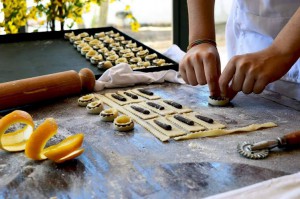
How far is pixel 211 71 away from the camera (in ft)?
4.27

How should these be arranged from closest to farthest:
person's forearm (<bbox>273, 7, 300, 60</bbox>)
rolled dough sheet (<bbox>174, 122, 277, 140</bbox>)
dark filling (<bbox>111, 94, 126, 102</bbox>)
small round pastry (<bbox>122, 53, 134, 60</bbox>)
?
rolled dough sheet (<bbox>174, 122, 277, 140</bbox>)
person's forearm (<bbox>273, 7, 300, 60</bbox>)
dark filling (<bbox>111, 94, 126, 102</bbox>)
small round pastry (<bbox>122, 53, 134, 60</bbox>)

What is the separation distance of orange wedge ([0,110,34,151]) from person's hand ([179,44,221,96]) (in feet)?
1.65

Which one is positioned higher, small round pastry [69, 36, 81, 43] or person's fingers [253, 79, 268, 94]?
small round pastry [69, 36, 81, 43]

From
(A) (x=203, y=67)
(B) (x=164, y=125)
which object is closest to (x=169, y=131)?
(B) (x=164, y=125)

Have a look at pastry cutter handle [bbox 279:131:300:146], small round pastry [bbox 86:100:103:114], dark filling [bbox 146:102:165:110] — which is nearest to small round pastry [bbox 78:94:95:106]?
small round pastry [bbox 86:100:103:114]

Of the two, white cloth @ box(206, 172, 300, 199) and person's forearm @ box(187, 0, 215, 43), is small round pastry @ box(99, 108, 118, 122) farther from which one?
white cloth @ box(206, 172, 300, 199)

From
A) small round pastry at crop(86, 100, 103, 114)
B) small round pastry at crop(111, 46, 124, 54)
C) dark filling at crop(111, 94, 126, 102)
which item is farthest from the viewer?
small round pastry at crop(111, 46, 124, 54)

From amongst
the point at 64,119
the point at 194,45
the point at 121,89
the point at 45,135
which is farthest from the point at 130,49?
the point at 45,135

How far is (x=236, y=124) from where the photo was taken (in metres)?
1.17

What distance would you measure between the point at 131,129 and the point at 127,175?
0.88 feet

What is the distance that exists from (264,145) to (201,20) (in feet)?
1.98

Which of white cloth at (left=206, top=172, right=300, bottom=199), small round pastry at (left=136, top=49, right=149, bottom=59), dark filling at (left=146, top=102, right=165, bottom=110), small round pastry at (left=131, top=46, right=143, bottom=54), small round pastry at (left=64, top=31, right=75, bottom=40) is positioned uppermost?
small round pastry at (left=64, top=31, right=75, bottom=40)

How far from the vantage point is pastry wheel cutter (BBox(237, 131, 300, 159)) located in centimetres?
96

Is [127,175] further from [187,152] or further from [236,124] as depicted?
[236,124]
